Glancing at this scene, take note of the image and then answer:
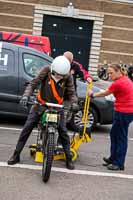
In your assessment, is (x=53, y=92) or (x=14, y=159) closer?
(x=53, y=92)

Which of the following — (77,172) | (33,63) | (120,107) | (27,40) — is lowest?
(77,172)

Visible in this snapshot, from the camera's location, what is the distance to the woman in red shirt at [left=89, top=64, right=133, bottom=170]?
7.03 m

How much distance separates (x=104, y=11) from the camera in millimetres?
32031

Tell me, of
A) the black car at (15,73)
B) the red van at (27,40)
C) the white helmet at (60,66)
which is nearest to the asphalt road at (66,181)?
the white helmet at (60,66)

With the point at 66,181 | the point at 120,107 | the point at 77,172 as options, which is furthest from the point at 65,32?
the point at 66,181

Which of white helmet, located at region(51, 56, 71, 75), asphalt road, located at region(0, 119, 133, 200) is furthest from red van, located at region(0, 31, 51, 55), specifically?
white helmet, located at region(51, 56, 71, 75)

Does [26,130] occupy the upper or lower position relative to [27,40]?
lower

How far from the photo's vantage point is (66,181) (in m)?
6.31

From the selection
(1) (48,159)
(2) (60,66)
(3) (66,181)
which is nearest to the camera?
(1) (48,159)

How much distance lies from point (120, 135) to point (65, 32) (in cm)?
2519

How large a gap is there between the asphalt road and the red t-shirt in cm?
97

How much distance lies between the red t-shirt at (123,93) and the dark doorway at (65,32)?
24.9m

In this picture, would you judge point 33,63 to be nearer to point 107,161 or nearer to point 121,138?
point 107,161

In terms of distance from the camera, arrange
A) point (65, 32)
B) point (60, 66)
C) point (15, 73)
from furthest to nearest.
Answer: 1. point (65, 32)
2. point (15, 73)
3. point (60, 66)
